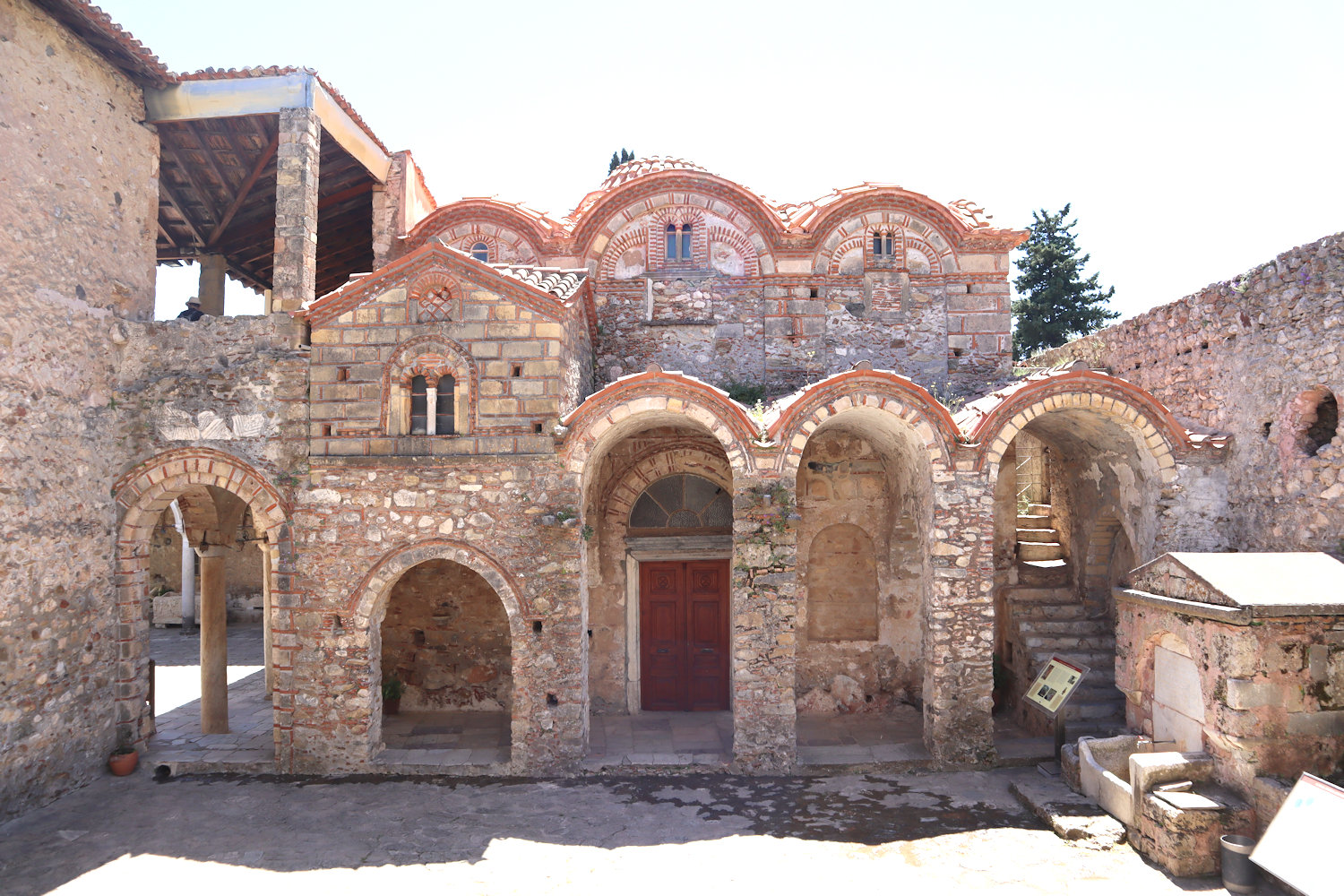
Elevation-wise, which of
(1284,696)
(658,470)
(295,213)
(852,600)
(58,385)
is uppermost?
(295,213)

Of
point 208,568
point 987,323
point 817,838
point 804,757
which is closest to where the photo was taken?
point 817,838

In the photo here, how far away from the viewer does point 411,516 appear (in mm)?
8656

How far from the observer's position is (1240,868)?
6.02 meters

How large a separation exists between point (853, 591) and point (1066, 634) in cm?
300

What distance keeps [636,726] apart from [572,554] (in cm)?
314

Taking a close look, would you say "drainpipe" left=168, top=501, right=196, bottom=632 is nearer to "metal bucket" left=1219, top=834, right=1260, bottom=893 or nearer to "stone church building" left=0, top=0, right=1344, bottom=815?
"stone church building" left=0, top=0, right=1344, bottom=815

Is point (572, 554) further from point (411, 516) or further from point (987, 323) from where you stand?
point (987, 323)

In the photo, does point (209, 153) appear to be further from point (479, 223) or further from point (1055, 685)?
point (1055, 685)

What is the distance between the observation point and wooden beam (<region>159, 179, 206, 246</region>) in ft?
37.1

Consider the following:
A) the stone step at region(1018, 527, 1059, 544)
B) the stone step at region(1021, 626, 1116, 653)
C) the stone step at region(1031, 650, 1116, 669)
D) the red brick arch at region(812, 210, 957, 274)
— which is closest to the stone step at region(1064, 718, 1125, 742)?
the stone step at region(1031, 650, 1116, 669)

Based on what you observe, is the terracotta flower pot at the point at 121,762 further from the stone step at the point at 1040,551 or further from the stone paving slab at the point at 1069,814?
the stone step at the point at 1040,551

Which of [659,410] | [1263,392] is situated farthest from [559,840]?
[1263,392]

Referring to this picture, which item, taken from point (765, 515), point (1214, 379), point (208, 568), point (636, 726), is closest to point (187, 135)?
point (208, 568)

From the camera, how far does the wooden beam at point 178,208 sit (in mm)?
11312
